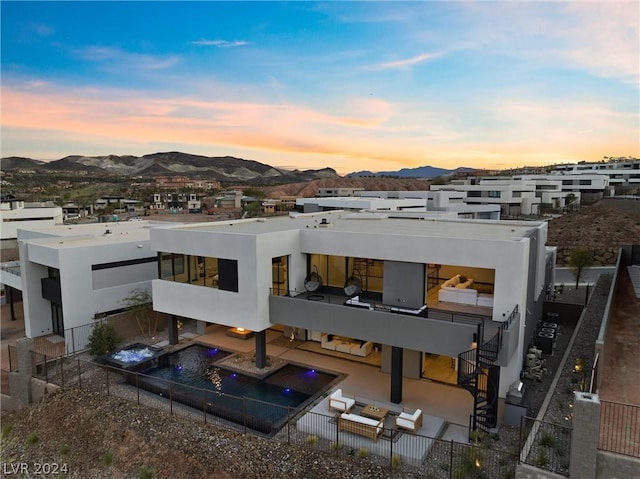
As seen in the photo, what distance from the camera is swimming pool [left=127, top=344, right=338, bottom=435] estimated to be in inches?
513

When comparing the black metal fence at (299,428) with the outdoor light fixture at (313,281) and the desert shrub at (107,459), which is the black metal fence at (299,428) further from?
the outdoor light fixture at (313,281)

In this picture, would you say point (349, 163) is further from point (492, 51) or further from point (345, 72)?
point (492, 51)

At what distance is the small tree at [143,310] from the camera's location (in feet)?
66.2

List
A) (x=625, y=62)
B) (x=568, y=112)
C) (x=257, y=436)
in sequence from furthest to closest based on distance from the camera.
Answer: (x=568, y=112)
(x=625, y=62)
(x=257, y=436)

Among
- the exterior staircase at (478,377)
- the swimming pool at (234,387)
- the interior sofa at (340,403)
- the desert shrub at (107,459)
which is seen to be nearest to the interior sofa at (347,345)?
the swimming pool at (234,387)

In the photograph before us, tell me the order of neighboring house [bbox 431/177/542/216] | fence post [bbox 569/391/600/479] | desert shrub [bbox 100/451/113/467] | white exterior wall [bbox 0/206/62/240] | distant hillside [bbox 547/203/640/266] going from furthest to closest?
neighboring house [bbox 431/177/542/216], distant hillside [bbox 547/203/640/266], white exterior wall [bbox 0/206/62/240], desert shrub [bbox 100/451/113/467], fence post [bbox 569/391/600/479]

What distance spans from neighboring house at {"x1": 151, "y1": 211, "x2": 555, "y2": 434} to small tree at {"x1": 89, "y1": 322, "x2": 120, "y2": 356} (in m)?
2.31

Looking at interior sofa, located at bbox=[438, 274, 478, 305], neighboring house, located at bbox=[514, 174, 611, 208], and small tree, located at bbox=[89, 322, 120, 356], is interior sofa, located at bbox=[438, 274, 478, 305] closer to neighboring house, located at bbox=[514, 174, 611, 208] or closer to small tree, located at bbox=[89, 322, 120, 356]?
small tree, located at bbox=[89, 322, 120, 356]

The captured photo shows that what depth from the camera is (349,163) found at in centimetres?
14262

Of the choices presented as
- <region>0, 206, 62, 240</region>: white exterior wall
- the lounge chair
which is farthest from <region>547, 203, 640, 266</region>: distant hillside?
<region>0, 206, 62, 240</region>: white exterior wall

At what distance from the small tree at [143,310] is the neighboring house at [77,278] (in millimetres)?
432

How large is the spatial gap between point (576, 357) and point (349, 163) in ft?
431

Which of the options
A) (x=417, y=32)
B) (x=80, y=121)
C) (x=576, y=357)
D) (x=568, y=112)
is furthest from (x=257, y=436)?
(x=80, y=121)

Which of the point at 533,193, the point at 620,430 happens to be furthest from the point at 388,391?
the point at 533,193
